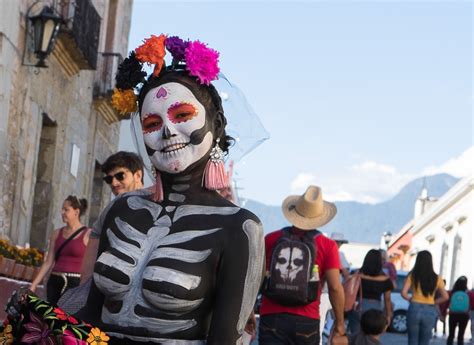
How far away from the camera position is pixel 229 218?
13.8 ft

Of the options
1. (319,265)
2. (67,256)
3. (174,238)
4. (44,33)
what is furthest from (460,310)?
(174,238)

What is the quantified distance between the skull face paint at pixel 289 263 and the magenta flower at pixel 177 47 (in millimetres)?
3920

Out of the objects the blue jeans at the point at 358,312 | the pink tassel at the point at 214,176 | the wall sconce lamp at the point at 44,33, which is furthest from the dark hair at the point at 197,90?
the wall sconce lamp at the point at 44,33

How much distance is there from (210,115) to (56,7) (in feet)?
41.6

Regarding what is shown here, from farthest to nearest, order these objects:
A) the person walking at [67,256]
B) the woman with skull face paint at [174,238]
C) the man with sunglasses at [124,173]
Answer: the person walking at [67,256], the man with sunglasses at [124,173], the woman with skull face paint at [174,238]

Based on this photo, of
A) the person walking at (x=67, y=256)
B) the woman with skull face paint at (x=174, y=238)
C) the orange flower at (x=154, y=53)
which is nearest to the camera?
the woman with skull face paint at (x=174, y=238)

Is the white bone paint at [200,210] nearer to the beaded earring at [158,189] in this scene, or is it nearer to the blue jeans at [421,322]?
the beaded earring at [158,189]

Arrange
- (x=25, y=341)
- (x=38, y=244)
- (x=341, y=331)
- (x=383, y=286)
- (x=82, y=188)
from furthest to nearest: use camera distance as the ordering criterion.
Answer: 1. (x=82, y=188)
2. (x=38, y=244)
3. (x=383, y=286)
4. (x=341, y=331)
5. (x=25, y=341)

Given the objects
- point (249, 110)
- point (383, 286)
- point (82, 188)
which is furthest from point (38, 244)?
point (249, 110)

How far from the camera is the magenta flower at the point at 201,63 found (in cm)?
441

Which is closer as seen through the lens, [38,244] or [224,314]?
[224,314]

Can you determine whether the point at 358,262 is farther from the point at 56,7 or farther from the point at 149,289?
the point at 149,289

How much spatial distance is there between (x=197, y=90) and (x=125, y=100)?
308mm

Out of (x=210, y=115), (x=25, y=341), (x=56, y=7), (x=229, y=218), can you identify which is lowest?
(x=25, y=341)
